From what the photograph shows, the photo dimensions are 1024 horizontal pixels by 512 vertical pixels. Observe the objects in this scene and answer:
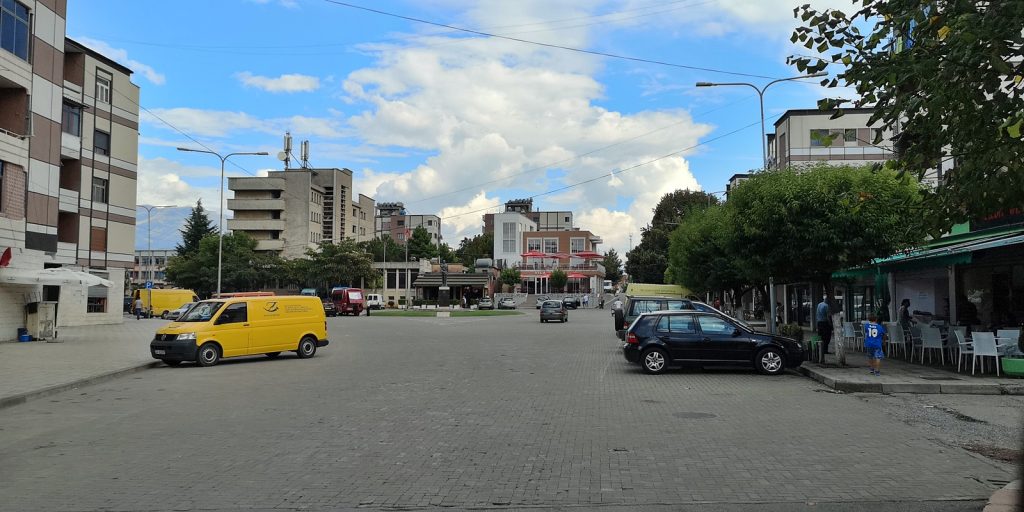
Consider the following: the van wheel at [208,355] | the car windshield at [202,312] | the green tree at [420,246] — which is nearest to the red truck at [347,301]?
the car windshield at [202,312]

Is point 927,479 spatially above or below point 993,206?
below

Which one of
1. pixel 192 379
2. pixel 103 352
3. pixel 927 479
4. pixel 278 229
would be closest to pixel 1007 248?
pixel 927 479

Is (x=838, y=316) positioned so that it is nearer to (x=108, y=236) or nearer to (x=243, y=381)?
(x=243, y=381)

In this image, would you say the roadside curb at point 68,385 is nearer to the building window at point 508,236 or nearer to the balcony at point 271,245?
the balcony at point 271,245

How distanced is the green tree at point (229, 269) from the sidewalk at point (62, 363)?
46311 millimetres

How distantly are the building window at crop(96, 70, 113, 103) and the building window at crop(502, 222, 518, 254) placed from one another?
77.0 meters

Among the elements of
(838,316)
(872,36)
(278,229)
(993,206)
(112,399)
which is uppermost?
(278,229)

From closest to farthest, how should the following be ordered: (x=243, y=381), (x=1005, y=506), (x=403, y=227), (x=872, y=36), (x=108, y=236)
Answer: (x=1005, y=506) < (x=872, y=36) < (x=243, y=381) < (x=108, y=236) < (x=403, y=227)

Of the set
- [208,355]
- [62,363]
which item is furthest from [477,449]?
[62,363]

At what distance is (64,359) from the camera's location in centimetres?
1945

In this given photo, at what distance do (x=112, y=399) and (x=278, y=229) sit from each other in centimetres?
8709

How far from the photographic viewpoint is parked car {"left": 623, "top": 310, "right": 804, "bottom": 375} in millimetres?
16422

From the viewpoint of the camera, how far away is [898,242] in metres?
17.4

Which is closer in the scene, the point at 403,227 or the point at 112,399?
the point at 112,399
